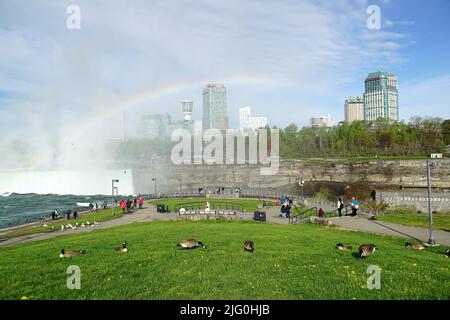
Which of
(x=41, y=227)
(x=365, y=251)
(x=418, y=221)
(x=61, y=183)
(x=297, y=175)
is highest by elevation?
(x=365, y=251)

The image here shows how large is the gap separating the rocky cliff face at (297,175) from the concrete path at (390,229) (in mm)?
67534

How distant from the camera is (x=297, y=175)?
372ft

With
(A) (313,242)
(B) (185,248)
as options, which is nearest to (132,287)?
(B) (185,248)

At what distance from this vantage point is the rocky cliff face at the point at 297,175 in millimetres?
91188

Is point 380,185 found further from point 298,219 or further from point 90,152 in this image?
point 90,152

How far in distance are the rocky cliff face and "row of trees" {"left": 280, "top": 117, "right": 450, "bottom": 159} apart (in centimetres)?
2448

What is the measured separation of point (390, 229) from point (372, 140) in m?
115

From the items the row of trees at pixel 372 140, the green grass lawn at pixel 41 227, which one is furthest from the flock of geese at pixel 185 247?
the row of trees at pixel 372 140

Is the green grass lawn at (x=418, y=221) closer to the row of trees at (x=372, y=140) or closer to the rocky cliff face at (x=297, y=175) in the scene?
the rocky cliff face at (x=297, y=175)

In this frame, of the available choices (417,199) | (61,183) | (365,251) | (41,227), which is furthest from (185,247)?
(61,183)

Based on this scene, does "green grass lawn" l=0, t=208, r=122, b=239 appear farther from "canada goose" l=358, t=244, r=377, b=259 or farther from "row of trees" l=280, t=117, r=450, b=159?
"row of trees" l=280, t=117, r=450, b=159

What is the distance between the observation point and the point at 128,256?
12727mm

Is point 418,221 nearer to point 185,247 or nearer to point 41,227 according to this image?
point 185,247

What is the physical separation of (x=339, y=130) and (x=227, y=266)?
143 metres
